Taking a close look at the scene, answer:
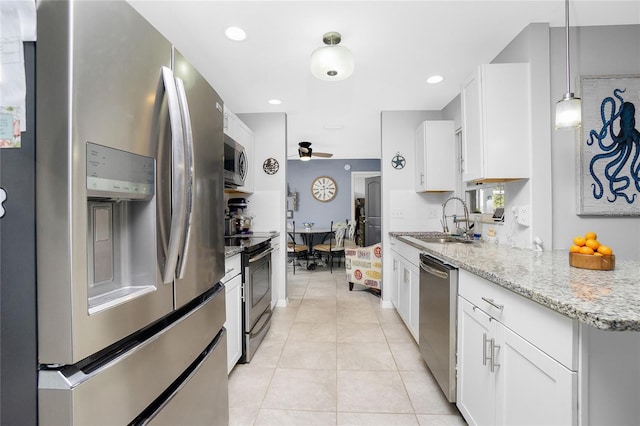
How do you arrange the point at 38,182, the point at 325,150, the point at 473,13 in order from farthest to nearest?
the point at 325,150
the point at 473,13
the point at 38,182

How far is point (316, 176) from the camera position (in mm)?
6926

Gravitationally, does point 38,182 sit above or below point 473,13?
below

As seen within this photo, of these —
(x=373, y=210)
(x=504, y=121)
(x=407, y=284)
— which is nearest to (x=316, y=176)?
(x=373, y=210)

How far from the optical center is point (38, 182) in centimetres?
58

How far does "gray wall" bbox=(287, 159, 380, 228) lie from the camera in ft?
22.6

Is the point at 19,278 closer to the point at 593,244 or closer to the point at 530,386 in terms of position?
the point at 530,386

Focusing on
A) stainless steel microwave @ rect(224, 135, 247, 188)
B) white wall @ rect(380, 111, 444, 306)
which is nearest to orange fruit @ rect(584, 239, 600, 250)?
white wall @ rect(380, 111, 444, 306)

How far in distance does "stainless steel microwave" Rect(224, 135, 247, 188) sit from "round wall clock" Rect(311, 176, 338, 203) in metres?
3.99

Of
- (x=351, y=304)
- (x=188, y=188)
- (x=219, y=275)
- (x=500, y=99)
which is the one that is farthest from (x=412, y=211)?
(x=188, y=188)

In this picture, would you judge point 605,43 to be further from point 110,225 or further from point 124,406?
point 124,406

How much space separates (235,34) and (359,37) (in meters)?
0.86

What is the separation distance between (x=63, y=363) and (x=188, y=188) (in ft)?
1.57

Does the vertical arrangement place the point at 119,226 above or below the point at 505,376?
above

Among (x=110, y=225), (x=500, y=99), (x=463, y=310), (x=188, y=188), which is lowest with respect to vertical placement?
(x=463, y=310)
